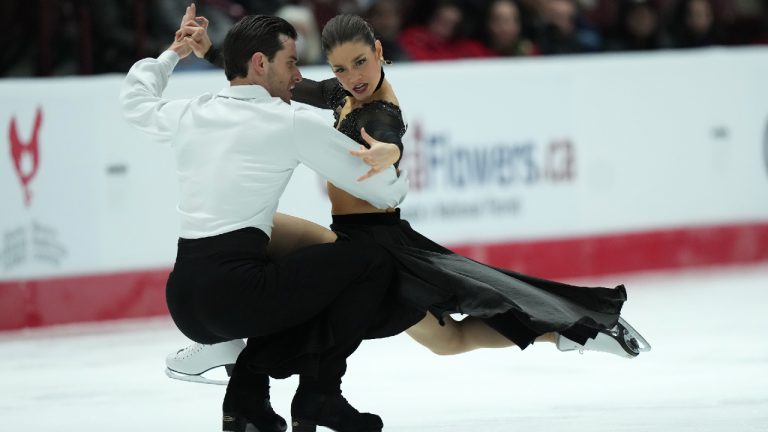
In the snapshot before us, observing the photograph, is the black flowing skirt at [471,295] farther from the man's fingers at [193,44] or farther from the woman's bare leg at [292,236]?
the man's fingers at [193,44]

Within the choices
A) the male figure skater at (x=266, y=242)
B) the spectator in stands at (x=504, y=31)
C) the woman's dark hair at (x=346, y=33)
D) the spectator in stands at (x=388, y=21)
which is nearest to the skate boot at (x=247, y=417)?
the male figure skater at (x=266, y=242)

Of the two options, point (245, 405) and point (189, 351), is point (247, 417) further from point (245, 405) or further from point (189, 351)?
point (189, 351)

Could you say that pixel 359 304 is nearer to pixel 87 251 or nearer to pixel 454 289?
pixel 454 289

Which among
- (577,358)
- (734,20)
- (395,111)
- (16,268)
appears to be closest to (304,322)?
(395,111)

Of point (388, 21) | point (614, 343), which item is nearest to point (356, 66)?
point (614, 343)

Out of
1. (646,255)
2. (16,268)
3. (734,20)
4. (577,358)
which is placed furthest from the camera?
(734,20)

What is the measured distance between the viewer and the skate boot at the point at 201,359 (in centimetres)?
377

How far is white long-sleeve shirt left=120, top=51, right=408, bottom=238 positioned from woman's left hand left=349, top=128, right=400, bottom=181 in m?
0.09

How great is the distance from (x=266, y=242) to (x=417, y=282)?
15.5 inches

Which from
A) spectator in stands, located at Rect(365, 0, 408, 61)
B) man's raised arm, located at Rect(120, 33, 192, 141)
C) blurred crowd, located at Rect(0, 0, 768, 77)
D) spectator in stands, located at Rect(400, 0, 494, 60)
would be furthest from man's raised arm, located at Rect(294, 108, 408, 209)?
spectator in stands, located at Rect(400, 0, 494, 60)

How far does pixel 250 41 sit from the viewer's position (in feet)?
11.3

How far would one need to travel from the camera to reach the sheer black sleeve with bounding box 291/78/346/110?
3.91 m

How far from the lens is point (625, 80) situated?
7.37 metres

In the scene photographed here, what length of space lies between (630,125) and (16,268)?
336 centimetres
